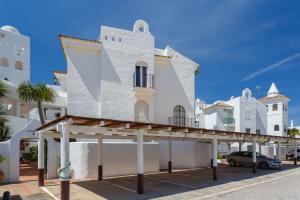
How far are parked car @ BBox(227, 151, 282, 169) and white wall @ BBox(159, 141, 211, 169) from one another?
4.16 metres

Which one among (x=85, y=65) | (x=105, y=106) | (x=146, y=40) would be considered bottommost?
(x=105, y=106)

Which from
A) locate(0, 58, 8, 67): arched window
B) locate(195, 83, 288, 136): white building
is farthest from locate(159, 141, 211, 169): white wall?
locate(0, 58, 8, 67): arched window

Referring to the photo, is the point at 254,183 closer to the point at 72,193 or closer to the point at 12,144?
the point at 72,193

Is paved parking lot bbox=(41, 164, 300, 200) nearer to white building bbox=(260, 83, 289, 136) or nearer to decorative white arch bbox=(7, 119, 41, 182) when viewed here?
decorative white arch bbox=(7, 119, 41, 182)

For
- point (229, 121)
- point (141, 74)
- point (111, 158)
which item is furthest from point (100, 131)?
point (229, 121)

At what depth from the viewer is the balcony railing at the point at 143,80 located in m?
25.5

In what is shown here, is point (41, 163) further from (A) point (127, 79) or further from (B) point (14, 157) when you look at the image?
(A) point (127, 79)

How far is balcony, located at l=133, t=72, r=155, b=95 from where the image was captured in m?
25.2

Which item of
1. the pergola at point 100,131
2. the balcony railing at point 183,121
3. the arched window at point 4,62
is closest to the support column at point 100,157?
the pergola at point 100,131

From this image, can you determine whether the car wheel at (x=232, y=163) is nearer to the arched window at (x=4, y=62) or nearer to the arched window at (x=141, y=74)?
the arched window at (x=141, y=74)

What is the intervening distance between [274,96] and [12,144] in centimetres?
4813

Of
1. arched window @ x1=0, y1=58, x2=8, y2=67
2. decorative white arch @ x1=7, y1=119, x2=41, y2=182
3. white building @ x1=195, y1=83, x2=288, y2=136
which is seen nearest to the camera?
decorative white arch @ x1=7, y1=119, x2=41, y2=182

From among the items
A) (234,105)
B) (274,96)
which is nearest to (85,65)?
(234,105)

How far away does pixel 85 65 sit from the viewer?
23.9 meters
